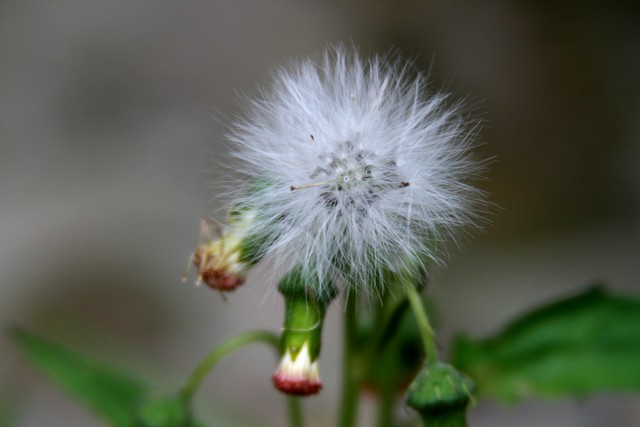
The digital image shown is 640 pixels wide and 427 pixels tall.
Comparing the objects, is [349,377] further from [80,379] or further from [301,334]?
[80,379]

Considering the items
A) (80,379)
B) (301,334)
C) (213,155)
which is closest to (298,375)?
(301,334)

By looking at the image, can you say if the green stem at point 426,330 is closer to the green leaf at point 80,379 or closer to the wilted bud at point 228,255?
the wilted bud at point 228,255

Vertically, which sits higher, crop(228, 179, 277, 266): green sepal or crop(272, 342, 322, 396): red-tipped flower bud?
crop(228, 179, 277, 266): green sepal

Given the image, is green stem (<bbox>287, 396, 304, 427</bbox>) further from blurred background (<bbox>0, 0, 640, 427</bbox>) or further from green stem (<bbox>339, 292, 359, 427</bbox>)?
blurred background (<bbox>0, 0, 640, 427</bbox>)

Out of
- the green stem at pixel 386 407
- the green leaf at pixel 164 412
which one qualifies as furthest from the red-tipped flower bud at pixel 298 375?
the green stem at pixel 386 407

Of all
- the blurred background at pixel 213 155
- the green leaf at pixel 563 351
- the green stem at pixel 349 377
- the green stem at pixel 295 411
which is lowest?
the green stem at pixel 295 411

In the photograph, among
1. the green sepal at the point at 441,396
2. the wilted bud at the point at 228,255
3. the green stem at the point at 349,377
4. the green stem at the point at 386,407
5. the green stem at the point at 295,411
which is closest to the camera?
the green sepal at the point at 441,396

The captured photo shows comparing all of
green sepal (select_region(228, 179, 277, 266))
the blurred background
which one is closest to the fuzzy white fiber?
green sepal (select_region(228, 179, 277, 266))

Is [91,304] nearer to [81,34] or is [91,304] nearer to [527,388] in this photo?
[81,34]
